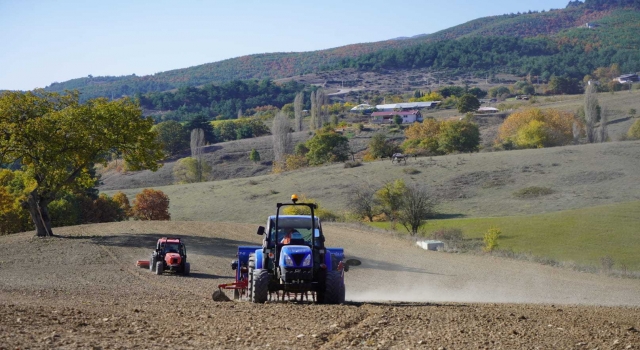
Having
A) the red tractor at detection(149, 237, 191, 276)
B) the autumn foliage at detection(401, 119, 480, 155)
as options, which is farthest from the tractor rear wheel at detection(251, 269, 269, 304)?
the autumn foliage at detection(401, 119, 480, 155)

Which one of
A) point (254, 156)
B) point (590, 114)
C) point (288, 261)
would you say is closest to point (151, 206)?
point (254, 156)

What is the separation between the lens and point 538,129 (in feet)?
384

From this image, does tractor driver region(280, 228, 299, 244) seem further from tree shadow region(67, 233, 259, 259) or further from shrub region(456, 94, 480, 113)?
shrub region(456, 94, 480, 113)

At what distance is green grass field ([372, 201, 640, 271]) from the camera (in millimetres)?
51156

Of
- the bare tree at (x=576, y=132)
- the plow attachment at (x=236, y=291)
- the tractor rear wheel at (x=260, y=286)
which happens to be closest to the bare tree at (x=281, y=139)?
the bare tree at (x=576, y=132)

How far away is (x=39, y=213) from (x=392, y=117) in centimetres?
13200

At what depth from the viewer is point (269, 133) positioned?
511 feet

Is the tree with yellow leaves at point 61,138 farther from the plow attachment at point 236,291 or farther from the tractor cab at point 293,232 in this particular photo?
the tractor cab at point 293,232

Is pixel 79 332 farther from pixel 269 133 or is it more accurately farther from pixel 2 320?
pixel 269 133

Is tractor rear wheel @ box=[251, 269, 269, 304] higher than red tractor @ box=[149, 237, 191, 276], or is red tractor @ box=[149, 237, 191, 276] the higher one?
tractor rear wheel @ box=[251, 269, 269, 304]

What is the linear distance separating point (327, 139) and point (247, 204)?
37308 mm

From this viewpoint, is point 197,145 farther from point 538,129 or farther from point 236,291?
point 236,291

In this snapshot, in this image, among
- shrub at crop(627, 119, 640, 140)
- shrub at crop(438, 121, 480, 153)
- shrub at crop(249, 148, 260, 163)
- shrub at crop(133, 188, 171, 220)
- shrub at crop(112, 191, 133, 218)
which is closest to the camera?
shrub at crop(133, 188, 171, 220)

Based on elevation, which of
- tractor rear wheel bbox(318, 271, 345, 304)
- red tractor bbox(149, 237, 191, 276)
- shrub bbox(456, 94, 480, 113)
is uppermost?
tractor rear wheel bbox(318, 271, 345, 304)
